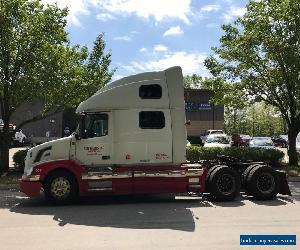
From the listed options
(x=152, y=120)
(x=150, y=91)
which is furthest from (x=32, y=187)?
(x=150, y=91)

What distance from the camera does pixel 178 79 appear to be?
1218cm

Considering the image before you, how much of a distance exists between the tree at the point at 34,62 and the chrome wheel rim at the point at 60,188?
6507 mm

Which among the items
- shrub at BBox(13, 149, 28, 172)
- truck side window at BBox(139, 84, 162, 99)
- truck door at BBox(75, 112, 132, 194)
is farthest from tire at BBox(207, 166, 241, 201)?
shrub at BBox(13, 149, 28, 172)

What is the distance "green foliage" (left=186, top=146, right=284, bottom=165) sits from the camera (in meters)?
20.3

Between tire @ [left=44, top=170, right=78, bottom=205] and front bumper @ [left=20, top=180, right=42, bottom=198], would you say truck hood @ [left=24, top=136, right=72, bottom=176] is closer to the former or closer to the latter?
front bumper @ [left=20, top=180, right=42, bottom=198]

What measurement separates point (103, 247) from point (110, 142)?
5035mm

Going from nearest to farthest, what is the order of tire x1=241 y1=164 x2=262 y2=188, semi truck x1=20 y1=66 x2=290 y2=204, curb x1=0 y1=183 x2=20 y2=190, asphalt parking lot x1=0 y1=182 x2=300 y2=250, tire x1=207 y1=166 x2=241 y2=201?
asphalt parking lot x1=0 y1=182 x2=300 y2=250 → semi truck x1=20 y1=66 x2=290 y2=204 → tire x1=207 y1=166 x2=241 y2=201 → tire x1=241 y1=164 x2=262 y2=188 → curb x1=0 y1=183 x2=20 y2=190

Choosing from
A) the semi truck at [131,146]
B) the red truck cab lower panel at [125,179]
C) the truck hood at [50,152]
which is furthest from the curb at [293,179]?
the truck hood at [50,152]

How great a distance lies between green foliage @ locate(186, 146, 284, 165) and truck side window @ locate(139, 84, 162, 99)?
28.9ft

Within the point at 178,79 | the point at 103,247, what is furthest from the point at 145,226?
the point at 178,79

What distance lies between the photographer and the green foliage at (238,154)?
20344mm

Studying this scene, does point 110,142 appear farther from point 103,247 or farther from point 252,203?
point 103,247

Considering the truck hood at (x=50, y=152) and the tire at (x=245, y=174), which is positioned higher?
the truck hood at (x=50, y=152)

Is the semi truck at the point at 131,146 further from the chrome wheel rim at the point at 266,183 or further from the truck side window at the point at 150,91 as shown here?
the chrome wheel rim at the point at 266,183
